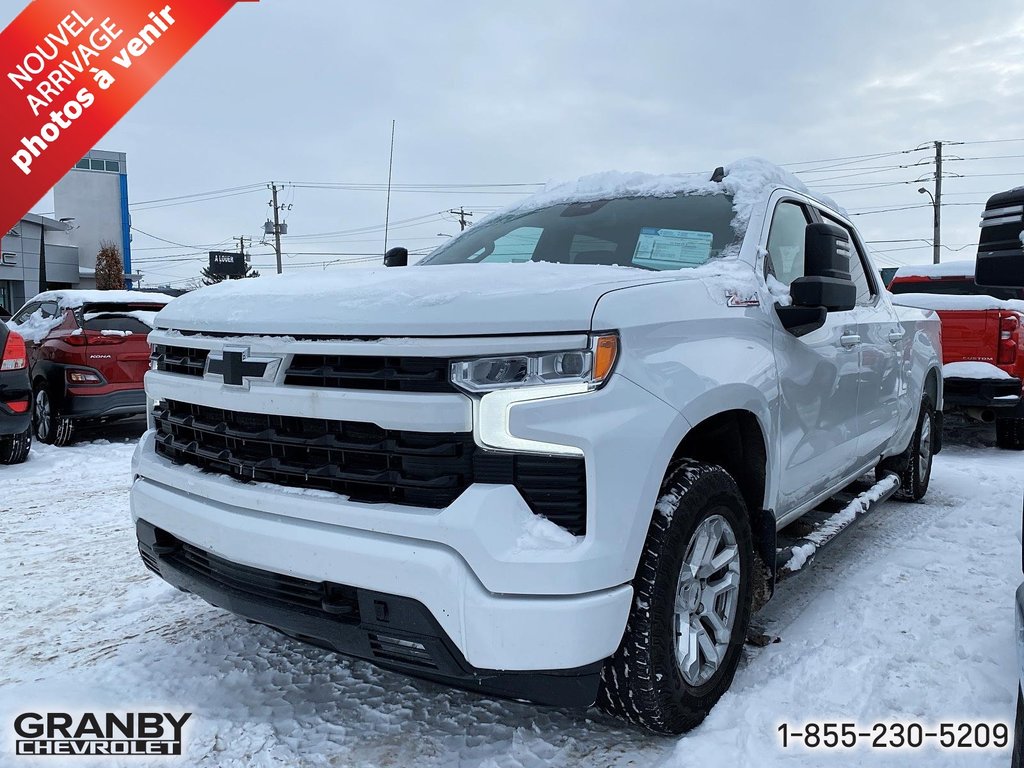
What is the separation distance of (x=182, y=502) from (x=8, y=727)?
895 mm

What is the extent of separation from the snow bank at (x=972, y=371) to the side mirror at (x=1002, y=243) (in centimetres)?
540

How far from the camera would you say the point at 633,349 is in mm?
2037

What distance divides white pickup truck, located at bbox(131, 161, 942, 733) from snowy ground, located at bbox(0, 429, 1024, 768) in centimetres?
25

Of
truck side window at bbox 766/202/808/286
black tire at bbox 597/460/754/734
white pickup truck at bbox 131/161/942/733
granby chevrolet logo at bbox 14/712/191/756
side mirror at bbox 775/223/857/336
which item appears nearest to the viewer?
white pickup truck at bbox 131/161/942/733

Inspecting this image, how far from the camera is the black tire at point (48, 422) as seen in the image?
7777 mm

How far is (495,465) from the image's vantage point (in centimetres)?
191

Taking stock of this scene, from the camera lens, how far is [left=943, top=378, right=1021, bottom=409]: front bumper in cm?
700

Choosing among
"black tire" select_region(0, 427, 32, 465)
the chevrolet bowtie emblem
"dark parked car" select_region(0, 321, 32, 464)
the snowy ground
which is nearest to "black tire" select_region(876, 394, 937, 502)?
the snowy ground

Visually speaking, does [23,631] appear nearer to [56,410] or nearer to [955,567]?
[955,567]

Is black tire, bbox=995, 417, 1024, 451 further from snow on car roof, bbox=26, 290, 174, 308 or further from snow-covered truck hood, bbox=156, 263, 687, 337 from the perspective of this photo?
snow on car roof, bbox=26, 290, 174, 308

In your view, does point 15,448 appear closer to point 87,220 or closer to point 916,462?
point 916,462

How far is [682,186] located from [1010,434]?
6.06 metres

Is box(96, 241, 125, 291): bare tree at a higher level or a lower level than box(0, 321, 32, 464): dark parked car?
higher

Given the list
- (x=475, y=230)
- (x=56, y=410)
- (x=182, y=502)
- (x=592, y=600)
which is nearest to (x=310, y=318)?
(x=182, y=502)
